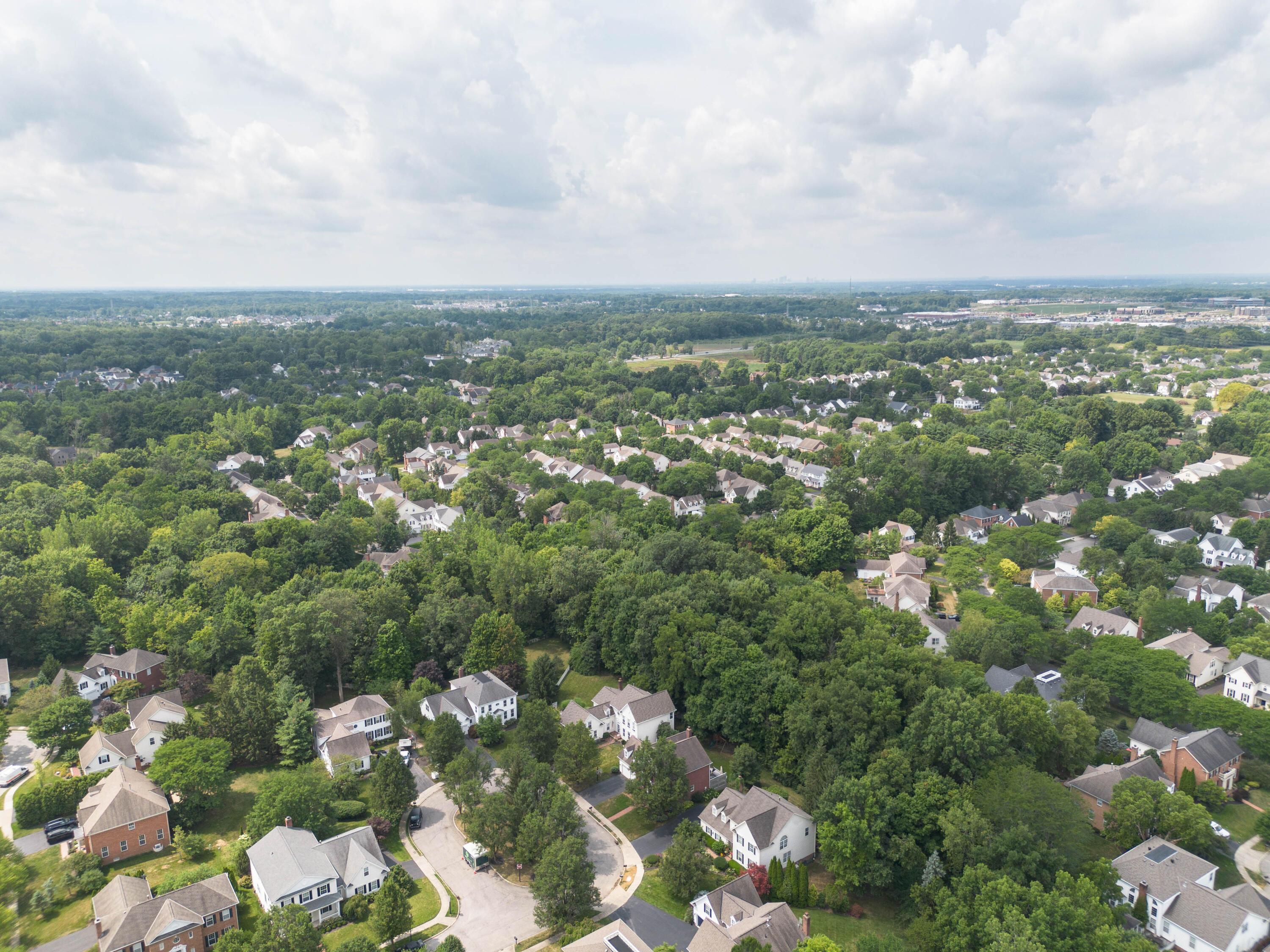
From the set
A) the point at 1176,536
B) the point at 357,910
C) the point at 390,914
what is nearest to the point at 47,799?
the point at 357,910

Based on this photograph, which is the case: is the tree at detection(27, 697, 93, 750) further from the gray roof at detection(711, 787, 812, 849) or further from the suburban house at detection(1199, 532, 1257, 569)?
the suburban house at detection(1199, 532, 1257, 569)

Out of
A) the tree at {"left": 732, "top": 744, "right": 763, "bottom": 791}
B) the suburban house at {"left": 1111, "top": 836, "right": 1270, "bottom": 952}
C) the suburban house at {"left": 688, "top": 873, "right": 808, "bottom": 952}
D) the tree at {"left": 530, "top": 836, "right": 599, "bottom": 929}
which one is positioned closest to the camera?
the suburban house at {"left": 688, "top": 873, "right": 808, "bottom": 952}

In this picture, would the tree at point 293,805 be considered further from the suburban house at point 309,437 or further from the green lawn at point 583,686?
the suburban house at point 309,437

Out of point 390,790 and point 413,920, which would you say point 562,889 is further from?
point 390,790

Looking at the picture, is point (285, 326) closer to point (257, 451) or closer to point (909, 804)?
point (257, 451)

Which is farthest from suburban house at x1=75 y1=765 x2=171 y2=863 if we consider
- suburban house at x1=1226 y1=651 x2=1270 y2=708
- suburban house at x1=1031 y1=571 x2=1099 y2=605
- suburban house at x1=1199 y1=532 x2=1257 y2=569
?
suburban house at x1=1199 y1=532 x2=1257 y2=569

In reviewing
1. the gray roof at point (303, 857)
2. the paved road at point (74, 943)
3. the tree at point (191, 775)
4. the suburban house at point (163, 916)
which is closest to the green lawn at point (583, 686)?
the gray roof at point (303, 857)

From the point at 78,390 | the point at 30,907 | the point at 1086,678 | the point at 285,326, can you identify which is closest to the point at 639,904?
the point at 30,907
